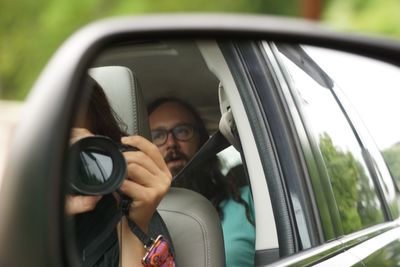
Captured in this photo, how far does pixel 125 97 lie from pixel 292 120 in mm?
451

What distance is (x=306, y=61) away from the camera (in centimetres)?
204

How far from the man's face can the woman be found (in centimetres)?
31

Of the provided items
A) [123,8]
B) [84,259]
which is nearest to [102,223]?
[84,259]

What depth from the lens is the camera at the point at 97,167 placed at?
5.44 feet

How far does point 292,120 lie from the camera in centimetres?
215

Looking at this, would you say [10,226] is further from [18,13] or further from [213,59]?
[18,13]

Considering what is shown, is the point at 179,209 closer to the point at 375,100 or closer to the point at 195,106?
the point at 195,106

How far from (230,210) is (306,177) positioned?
0.99 feet

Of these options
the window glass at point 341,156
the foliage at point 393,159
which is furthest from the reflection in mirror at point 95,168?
the foliage at point 393,159

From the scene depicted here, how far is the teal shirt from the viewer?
2.02 m

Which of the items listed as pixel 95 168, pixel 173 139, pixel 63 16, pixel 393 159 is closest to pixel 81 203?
pixel 95 168

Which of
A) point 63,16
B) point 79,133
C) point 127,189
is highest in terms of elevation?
point 63,16

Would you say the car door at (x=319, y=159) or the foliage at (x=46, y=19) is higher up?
the foliage at (x=46, y=19)

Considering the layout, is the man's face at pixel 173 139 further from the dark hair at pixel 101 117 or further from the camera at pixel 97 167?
the camera at pixel 97 167
